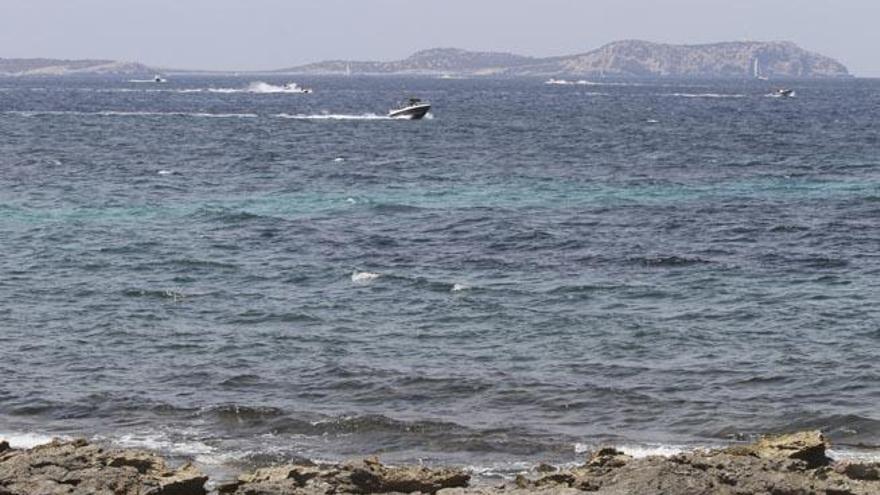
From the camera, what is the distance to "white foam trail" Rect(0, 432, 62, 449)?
23906 millimetres

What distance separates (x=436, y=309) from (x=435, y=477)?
16.9 meters

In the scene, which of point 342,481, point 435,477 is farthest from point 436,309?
point 342,481

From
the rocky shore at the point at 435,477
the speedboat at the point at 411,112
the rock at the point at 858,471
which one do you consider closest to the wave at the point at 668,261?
the rocky shore at the point at 435,477

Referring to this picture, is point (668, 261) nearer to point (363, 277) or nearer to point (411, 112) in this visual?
point (363, 277)

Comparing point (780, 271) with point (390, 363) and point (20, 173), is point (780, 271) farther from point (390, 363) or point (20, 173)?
point (20, 173)

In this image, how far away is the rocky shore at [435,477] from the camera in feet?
55.2

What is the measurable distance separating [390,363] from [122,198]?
1292 inches

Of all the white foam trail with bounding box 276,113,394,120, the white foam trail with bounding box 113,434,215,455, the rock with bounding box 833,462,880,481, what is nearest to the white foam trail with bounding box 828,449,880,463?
the rock with bounding box 833,462,880,481

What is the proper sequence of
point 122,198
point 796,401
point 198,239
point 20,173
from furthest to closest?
1. point 20,173
2. point 122,198
3. point 198,239
4. point 796,401

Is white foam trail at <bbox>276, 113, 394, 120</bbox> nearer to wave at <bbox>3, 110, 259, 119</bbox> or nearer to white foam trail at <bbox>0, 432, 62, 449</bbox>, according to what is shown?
wave at <bbox>3, 110, 259, 119</bbox>

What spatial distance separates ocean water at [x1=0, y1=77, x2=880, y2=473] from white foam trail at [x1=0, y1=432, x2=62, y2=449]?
0.11m

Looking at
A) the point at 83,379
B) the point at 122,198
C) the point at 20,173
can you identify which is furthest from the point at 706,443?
the point at 20,173

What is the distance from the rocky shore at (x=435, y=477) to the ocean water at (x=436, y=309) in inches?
172

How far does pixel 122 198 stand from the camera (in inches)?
2383
